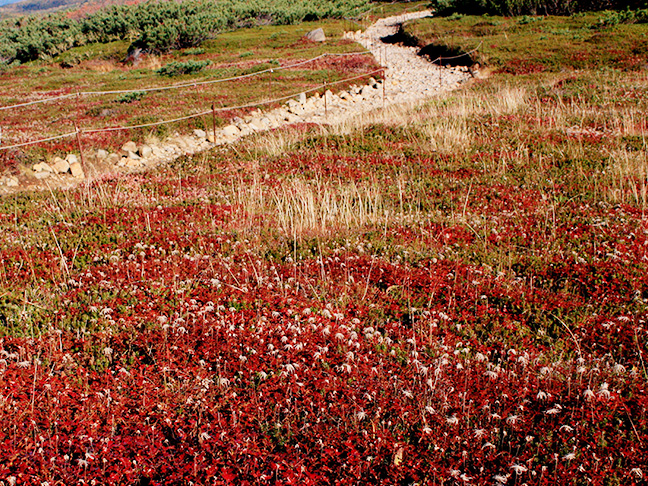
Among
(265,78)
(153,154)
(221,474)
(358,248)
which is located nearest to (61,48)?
(265,78)

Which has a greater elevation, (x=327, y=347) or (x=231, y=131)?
(x=231, y=131)

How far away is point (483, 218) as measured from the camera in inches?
386

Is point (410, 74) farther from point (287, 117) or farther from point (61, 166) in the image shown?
point (61, 166)

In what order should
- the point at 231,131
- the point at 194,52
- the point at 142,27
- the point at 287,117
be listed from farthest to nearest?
the point at 142,27 → the point at 194,52 → the point at 287,117 → the point at 231,131

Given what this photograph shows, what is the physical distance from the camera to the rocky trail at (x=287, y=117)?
57.7 feet

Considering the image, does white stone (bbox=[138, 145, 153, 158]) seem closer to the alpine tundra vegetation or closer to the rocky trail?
the rocky trail

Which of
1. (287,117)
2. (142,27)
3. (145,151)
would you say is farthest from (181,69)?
(142,27)

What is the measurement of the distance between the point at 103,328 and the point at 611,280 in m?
6.81

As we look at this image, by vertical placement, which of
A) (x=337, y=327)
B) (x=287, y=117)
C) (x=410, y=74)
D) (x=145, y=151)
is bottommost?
(x=337, y=327)

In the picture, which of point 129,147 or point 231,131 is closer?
point 129,147

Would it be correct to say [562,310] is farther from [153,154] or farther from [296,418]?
[153,154]

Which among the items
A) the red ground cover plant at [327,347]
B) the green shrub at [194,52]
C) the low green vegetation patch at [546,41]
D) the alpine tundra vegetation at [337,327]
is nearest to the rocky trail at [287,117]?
the low green vegetation patch at [546,41]

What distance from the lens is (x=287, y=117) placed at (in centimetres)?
2619

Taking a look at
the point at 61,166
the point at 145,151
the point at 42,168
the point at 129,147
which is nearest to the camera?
the point at 42,168
